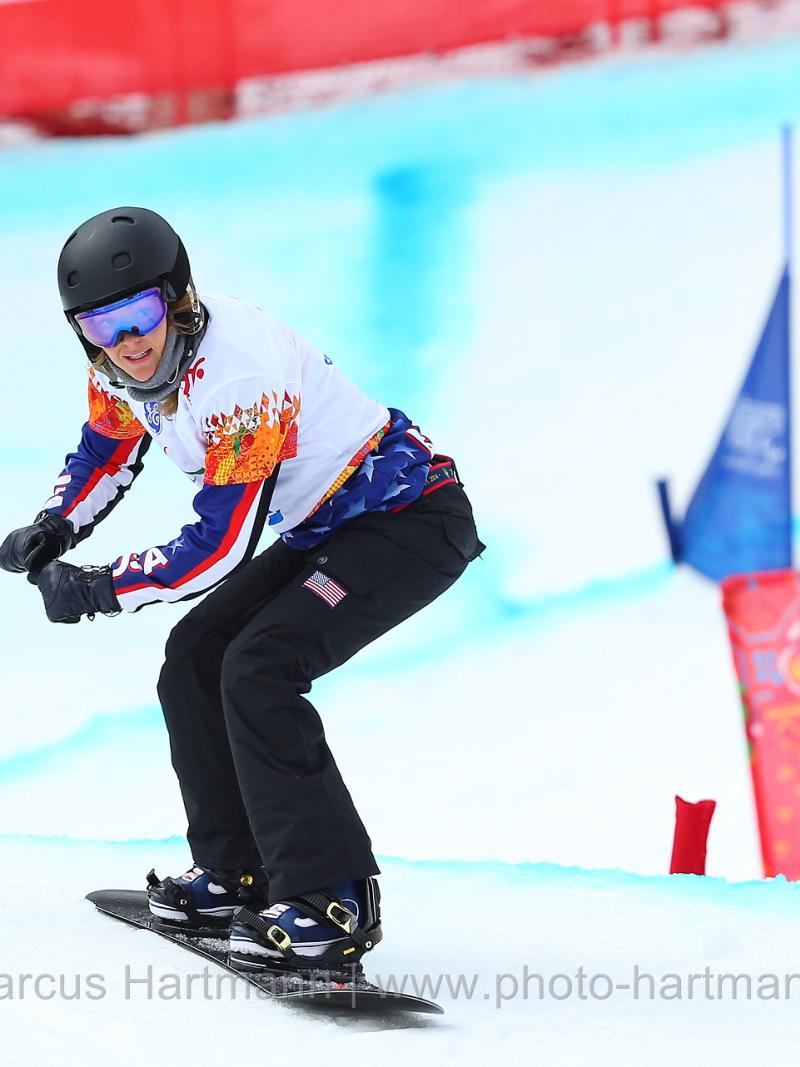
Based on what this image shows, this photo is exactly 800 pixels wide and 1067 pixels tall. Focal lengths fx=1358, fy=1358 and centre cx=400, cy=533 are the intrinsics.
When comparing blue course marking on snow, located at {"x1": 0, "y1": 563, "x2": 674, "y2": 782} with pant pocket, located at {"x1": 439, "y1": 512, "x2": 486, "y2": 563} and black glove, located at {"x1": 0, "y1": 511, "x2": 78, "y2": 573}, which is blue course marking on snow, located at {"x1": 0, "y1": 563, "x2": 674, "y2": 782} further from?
pant pocket, located at {"x1": 439, "y1": 512, "x2": 486, "y2": 563}

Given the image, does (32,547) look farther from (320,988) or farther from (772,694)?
(772,694)

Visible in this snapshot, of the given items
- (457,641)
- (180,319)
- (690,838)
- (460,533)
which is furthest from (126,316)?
(457,641)

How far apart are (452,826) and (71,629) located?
2324mm

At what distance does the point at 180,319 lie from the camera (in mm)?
2439

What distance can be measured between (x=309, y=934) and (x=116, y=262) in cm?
125

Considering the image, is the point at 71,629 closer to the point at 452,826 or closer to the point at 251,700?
the point at 452,826

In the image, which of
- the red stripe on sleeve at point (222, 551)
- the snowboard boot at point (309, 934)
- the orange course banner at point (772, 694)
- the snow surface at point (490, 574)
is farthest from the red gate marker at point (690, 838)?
the red stripe on sleeve at point (222, 551)

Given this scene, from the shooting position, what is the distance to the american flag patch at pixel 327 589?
8.29 feet

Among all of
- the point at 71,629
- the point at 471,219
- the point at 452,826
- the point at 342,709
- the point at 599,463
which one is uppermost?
the point at 471,219

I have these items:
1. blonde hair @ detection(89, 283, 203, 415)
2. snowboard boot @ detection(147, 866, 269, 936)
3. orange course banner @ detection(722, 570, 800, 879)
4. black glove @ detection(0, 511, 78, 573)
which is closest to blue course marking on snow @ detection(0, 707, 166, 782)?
orange course banner @ detection(722, 570, 800, 879)

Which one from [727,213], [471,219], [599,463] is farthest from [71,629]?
[727,213]

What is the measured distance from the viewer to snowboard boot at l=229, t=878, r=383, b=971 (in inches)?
95.7

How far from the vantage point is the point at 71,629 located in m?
6.88

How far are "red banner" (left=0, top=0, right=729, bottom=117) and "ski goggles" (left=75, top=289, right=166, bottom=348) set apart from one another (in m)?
7.19
